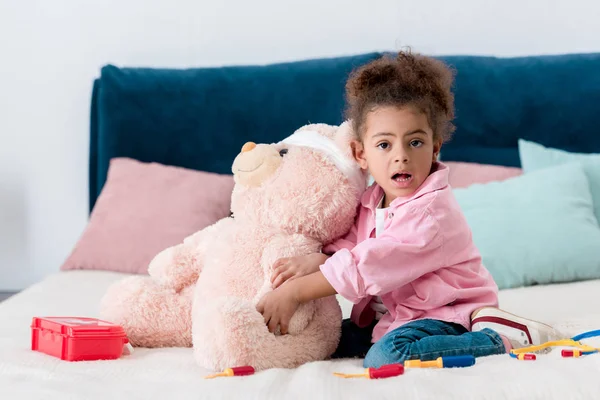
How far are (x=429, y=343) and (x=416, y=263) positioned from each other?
0.15m

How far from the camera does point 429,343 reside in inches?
52.5

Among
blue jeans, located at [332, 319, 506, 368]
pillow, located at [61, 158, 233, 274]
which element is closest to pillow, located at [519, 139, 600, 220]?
pillow, located at [61, 158, 233, 274]

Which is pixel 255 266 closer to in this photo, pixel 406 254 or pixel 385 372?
pixel 406 254

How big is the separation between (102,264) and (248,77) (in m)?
0.85

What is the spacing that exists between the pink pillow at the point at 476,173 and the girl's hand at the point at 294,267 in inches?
46.8

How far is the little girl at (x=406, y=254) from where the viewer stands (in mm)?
1385

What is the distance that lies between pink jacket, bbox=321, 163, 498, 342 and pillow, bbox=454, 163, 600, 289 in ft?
2.31

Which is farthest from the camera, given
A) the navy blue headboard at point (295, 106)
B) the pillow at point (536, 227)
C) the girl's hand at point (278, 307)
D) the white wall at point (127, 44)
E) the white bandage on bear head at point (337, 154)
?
the white wall at point (127, 44)

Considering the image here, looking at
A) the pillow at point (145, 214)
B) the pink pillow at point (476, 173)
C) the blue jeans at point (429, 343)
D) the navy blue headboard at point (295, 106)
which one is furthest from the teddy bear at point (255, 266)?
the navy blue headboard at point (295, 106)

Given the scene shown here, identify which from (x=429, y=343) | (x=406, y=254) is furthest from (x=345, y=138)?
(x=429, y=343)

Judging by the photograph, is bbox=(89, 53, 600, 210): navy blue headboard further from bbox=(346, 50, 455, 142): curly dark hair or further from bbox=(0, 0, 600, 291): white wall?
bbox=(346, 50, 455, 142): curly dark hair

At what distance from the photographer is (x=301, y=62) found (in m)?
2.88

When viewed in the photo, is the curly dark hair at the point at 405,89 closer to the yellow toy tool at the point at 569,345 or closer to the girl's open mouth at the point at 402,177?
the girl's open mouth at the point at 402,177

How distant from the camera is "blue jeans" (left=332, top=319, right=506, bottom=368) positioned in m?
1.32
